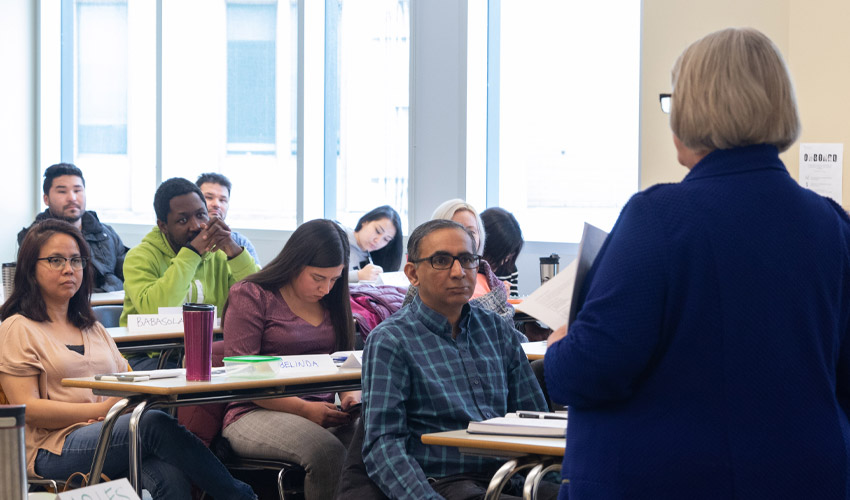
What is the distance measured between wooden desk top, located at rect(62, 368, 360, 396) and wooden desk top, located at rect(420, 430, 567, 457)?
833 mm

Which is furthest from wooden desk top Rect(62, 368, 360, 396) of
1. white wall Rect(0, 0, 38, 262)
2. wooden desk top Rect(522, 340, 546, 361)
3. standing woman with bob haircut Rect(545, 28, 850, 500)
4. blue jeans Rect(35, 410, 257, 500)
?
white wall Rect(0, 0, 38, 262)

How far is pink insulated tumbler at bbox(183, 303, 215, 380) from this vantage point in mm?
2825

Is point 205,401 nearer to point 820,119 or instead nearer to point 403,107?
point 820,119

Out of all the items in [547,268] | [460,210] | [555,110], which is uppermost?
[555,110]

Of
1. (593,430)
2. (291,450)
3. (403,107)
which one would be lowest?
(291,450)

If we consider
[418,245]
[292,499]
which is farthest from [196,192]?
[418,245]

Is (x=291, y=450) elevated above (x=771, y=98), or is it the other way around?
(x=771, y=98)

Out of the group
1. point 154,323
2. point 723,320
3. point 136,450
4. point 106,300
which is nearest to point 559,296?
point 723,320

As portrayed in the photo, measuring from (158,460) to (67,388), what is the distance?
394mm

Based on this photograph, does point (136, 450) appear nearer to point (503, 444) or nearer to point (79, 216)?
point (503, 444)

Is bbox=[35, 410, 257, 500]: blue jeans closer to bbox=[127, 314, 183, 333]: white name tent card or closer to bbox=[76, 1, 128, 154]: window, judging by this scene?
bbox=[127, 314, 183, 333]: white name tent card

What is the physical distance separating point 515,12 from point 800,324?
620 centimetres

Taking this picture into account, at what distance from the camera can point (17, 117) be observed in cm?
898

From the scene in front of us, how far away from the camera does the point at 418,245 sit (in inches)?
110
